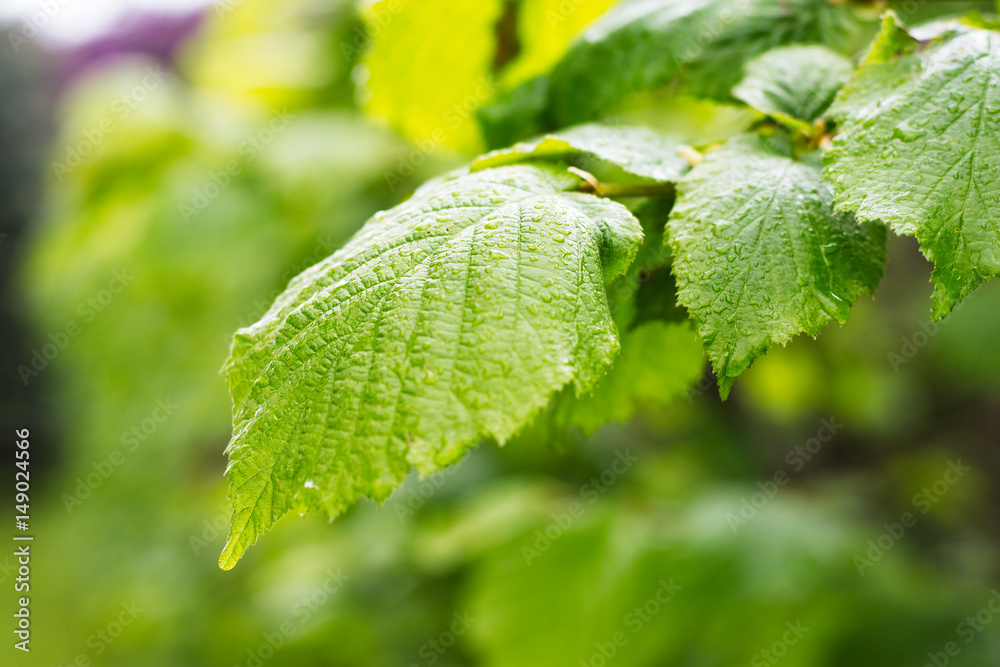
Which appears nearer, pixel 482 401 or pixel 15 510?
pixel 482 401

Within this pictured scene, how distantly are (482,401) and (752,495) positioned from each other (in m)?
1.65

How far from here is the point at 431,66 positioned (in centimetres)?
125

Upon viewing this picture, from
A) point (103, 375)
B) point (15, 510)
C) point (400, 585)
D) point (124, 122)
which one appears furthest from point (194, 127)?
point (15, 510)

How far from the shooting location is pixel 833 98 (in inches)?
31.3

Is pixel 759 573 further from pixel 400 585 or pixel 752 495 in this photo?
pixel 400 585

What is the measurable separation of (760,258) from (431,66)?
2.64 feet
